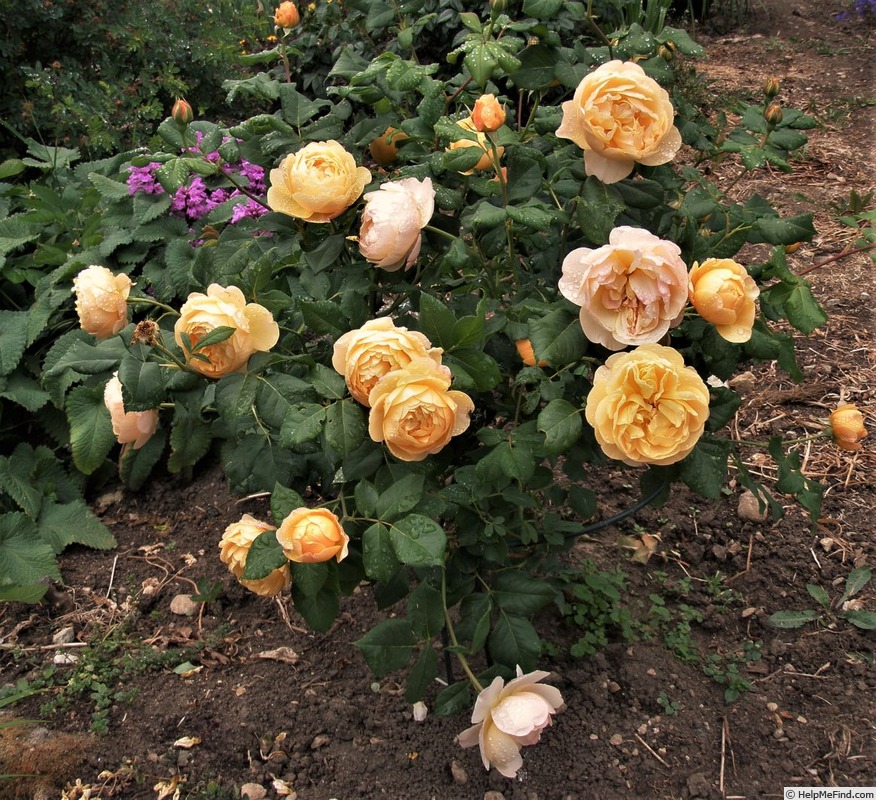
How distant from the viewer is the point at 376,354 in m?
1.14

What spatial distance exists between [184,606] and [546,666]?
0.95 metres

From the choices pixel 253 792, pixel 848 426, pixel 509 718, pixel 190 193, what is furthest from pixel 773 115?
pixel 190 193

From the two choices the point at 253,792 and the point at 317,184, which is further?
the point at 253,792

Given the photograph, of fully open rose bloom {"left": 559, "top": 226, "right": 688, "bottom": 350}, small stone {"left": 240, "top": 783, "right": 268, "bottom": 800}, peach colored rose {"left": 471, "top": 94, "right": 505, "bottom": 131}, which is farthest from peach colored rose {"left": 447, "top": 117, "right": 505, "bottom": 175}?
small stone {"left": 240, "top": 783, "right": 268, "bottom": 800}

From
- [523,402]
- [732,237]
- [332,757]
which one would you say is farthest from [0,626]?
[732,237]

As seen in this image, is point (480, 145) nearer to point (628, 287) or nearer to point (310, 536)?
point (628, 287)

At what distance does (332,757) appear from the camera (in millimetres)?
1723

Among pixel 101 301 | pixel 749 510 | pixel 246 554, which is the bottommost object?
pixel 749 510

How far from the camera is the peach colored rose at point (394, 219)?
127 cm

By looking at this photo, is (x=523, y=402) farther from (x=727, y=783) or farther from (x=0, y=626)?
(x=0, y=626)

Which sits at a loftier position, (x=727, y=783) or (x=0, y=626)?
(x=727, y=783)

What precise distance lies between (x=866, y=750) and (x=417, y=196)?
1375 mm

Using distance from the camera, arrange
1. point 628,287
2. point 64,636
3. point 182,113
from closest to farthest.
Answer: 1. point 628,287
2. point 182,113
3. point 64,636

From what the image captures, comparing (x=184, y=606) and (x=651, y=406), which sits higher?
(x=651, y=406)
